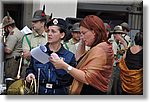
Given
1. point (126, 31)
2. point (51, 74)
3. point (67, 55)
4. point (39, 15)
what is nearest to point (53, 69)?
point (51, 74)

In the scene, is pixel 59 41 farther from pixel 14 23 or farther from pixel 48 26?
pixel 14 23

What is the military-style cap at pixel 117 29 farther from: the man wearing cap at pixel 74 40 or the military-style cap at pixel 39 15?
the military-style cap at pixel 39 15

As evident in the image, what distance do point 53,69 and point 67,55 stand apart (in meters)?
0.30

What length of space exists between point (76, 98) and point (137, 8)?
1.67 m

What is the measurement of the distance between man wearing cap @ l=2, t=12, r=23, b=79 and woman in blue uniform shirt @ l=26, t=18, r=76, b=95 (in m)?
0.22

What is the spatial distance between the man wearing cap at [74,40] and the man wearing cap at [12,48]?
719 millimetres

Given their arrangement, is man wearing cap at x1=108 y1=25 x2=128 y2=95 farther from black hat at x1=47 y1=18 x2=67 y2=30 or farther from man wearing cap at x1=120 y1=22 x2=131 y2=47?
black hat at x1=47 y1=18 x2=67 y2=30

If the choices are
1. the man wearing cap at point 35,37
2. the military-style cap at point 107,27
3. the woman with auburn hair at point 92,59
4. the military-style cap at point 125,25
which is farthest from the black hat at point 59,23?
the military-style cap at point 125,25

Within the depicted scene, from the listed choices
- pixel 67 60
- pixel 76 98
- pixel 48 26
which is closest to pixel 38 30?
pixel 48 26

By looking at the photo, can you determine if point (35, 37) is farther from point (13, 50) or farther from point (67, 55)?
point (67, 55)

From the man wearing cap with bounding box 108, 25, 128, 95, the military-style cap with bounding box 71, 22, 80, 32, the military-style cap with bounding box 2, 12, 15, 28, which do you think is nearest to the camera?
the military-style cap with bounding box 2, 12, 15, 28

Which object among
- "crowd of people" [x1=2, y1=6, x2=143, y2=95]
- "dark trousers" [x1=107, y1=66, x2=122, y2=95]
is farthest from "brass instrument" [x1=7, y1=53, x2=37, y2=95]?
"dark trousers" [x1=107, y1=66, x2=122, y2=95]

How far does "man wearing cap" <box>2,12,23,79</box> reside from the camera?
7090 mm

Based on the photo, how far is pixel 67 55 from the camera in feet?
23.6
